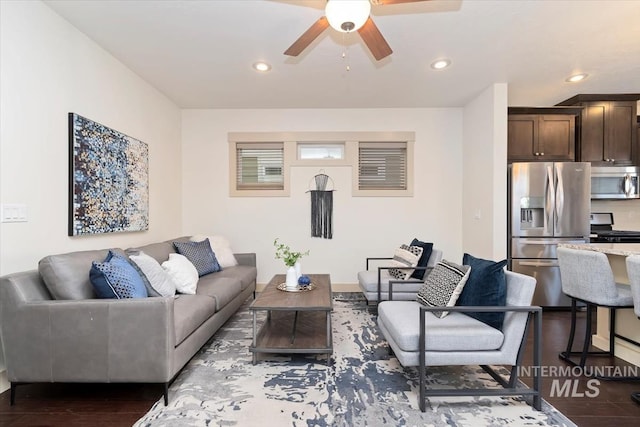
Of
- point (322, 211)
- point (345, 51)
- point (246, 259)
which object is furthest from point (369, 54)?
point (246, 259)

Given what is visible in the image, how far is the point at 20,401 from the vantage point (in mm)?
2035

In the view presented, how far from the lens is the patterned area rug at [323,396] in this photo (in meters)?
1.85

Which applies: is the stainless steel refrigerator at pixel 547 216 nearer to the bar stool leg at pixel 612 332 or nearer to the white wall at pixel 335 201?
the white wall at pixel 335 201

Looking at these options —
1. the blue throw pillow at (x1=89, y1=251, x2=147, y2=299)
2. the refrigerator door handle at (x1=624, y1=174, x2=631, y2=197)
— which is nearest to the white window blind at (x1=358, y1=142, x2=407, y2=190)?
the refrigerator door handle at (x1=624, y1=174, x2=631, y2=197)

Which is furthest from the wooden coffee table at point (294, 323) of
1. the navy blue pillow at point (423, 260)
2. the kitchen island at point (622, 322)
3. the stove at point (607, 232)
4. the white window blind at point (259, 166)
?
the stove at point (607, 232)

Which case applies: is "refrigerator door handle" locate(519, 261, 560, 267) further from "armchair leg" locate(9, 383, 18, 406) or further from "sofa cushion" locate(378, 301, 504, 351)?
"armchair leg" locate(9, 383, 18, 406)

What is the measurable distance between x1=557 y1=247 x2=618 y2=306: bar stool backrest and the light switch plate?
13.6ft

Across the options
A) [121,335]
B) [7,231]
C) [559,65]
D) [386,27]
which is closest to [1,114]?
[7,231]

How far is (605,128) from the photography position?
423cm

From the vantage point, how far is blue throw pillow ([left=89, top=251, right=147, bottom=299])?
2.10 metres

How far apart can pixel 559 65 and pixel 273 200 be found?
3.94 meters

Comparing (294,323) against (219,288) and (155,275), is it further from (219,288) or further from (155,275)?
(155,275)

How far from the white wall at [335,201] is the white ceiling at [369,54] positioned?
45 cm

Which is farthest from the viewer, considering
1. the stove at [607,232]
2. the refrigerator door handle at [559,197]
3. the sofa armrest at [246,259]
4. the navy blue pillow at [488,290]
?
the sofa armrest at [246,259]
